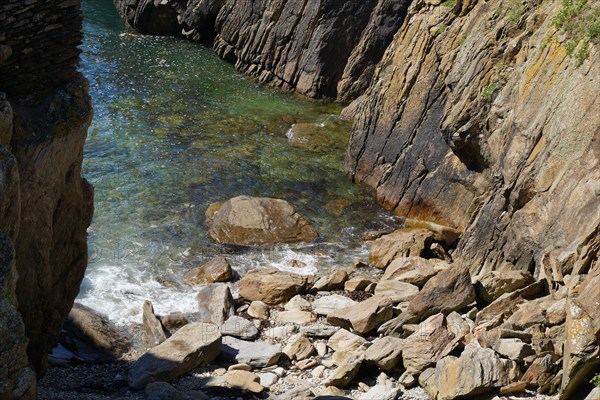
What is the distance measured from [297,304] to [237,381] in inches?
177

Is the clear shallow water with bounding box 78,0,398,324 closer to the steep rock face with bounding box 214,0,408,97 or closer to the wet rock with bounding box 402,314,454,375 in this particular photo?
the steep rock face with bounding box 214,0,408,97

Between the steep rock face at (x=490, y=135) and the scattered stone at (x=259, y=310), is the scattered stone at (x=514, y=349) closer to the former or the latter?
the steep rock face at (x=490, y=135)

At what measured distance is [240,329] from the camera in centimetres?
1795

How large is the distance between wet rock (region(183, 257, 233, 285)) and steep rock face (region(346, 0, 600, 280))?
6187 mm

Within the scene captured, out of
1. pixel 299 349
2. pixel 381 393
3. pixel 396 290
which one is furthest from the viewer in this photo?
pixel 396 290

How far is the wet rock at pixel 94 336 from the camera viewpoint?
675 inches

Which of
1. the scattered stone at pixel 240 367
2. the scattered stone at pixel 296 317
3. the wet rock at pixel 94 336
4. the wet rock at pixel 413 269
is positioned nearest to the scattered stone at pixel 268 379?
the scattered stone at pixel 240 367

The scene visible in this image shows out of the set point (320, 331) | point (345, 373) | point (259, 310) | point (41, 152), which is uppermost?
point (41, 152)

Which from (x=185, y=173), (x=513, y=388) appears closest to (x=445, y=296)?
(x=513, y=388)

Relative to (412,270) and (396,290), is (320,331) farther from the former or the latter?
(412,270)

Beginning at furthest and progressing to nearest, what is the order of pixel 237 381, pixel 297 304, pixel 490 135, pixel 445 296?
pixel 490 135 < pixel 297 304 < pixel 445 296 < pixel 237 381

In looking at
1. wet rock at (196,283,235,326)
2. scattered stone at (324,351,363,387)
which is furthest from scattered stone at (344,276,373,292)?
scattered stone at (324,351,363,387)

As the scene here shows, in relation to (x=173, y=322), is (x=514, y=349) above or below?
above

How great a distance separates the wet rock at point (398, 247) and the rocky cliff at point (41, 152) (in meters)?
9.53
